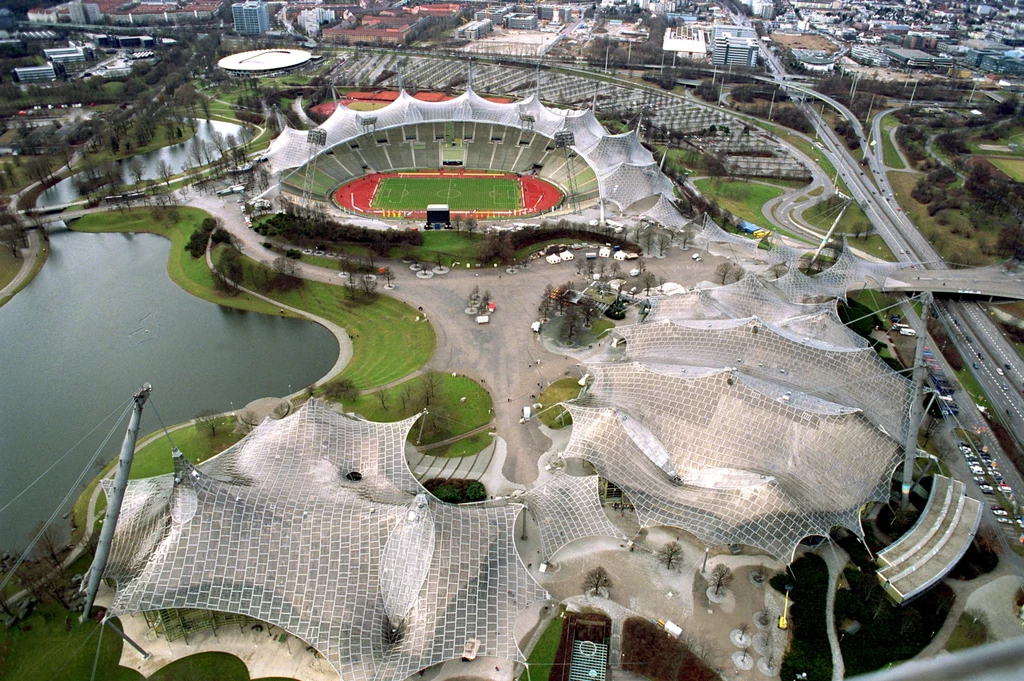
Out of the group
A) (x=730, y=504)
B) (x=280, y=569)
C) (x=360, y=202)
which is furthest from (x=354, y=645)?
(x=360, y=202)

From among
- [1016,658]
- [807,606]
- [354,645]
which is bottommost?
[807,606]

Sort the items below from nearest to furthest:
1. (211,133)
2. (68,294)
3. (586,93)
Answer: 1. (68,294)
2. (211,133)
3. (586,93)

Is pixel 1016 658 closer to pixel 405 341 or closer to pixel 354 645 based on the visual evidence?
pixel 354 645

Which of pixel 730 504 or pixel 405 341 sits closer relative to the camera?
pixel 730 504

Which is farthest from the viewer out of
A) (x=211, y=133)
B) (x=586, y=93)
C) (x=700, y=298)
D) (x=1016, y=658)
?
(x=586, y=93)

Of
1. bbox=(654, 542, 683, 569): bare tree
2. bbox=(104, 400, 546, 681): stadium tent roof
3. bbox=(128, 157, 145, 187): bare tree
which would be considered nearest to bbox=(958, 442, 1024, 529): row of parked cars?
bbox=(654, 542, 683, 569): bare tree

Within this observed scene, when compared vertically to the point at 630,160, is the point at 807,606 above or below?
below

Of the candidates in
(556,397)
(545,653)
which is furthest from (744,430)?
(545,653)
